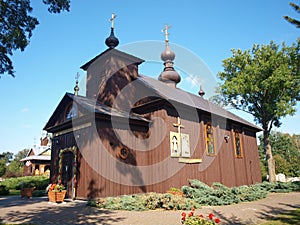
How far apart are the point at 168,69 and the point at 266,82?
8.69 meters

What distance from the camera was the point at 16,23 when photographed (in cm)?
1023

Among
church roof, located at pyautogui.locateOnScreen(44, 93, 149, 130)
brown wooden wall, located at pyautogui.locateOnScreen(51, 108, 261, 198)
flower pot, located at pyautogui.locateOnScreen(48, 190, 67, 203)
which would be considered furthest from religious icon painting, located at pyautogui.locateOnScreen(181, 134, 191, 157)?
flower pot, located at pyautogui.locateOnScreen(48, 190, 67, 203)

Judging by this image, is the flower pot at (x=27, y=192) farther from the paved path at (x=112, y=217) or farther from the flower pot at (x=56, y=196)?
the paved path at (x=112, y=217)

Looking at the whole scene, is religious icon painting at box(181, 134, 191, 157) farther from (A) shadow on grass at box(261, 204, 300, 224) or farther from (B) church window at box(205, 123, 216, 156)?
(A) shadow on grass at box(261, 204, 300, 224)

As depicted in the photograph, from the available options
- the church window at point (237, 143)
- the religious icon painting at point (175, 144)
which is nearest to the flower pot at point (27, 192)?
the religious icon painting at point (175, 144)

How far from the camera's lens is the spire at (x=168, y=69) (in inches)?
849

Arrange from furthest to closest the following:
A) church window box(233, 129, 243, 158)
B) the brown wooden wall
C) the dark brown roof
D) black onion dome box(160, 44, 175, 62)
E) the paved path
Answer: black onion dome box(160, 44, 175, 62) < church window box(233, 129, 243, 158) < the dark brown roof < the brown wooden wall < the paved path

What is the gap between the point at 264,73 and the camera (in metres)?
22.7

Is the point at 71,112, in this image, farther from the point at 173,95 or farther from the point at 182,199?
the point at 182,199

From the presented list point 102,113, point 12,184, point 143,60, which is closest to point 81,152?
point 102,113

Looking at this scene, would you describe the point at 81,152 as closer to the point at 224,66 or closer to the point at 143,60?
the point at 143,60

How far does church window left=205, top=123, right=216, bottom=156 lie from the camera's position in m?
16.3

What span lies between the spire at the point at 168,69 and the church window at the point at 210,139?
6144mm

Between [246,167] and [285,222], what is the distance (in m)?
13.8
